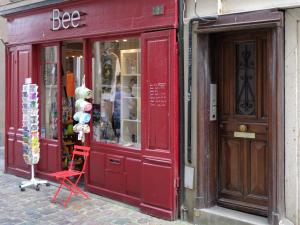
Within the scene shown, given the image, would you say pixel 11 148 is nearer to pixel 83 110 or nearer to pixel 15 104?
pixel 15 104

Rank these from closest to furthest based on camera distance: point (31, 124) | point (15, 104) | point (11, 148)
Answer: point (31, 124), point (15, 104), point (11, 148)

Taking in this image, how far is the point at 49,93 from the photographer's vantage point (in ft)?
29.1

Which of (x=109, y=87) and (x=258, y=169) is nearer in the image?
(x=258, y=169)

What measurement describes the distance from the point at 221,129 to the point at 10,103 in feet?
17.7

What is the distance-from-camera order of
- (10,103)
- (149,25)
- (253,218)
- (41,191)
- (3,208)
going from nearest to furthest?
(253,218), (149,25), (3,208), (41,191), (10,103)

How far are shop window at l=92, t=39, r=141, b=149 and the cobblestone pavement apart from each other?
3.49 feet

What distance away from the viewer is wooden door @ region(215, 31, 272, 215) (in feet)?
18.1

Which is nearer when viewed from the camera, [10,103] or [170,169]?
[170,169]

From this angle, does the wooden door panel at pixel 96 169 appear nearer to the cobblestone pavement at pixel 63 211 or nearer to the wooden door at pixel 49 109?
the cobblestone pavement at pixel 63 211

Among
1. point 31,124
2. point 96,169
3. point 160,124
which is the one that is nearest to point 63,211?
point 96,169

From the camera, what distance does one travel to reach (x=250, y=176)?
18.8ft

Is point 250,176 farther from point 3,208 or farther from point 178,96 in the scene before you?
point 3,208

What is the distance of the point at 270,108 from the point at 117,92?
298 centimetres

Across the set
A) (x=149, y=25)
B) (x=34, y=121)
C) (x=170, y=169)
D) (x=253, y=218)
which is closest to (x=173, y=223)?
(x=170, y=169)
